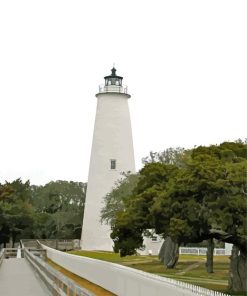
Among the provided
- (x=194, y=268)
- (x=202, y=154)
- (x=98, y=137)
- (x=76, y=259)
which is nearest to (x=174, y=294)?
(x=202, y=154)

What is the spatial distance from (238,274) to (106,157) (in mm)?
35322

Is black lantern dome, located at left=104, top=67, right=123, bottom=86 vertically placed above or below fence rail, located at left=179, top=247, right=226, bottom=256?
above

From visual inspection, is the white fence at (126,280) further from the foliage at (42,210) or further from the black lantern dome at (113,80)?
the foliage at (42,210)

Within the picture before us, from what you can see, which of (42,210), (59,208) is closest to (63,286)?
(59,208)

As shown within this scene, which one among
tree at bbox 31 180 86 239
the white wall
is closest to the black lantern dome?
the white wall

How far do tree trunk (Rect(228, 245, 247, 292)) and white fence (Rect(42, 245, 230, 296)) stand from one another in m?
6.15

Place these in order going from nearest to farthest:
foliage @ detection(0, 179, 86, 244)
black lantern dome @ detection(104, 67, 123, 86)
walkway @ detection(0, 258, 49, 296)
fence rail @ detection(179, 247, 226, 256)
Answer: walkway @ detection(0, 258, 49, 296), fence rail @ detection(179, 247, 226, 256), black lantern dome @ detection(104, 67, 123, 86), foliage @ detection(0, 179, 86, 244)

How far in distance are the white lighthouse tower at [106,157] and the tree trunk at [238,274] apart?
110ft

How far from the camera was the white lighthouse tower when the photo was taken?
2425 inches

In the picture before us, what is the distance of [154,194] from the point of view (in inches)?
1077

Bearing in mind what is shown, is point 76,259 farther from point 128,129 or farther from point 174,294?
point 128,129

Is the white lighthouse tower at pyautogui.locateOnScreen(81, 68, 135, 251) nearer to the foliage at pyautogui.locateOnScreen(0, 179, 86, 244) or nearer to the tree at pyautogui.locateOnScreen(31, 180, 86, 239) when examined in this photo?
the foliage at pyautogui.locateOnScreen(0, 179, 86, 244)

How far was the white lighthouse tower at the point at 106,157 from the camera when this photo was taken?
202 ft

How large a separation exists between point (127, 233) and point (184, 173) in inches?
220
